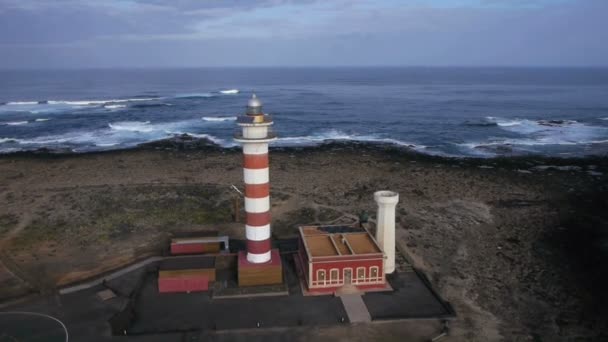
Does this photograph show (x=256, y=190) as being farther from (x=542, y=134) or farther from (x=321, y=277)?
(x=542, y=134)

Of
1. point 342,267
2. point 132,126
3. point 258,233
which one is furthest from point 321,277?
point 132,126

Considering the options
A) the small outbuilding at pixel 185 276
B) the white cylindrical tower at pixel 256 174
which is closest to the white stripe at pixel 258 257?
the white cylindrical tower at pixel 256 174

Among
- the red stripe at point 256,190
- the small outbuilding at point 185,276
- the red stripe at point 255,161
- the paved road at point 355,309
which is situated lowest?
the paved road at point 355,309

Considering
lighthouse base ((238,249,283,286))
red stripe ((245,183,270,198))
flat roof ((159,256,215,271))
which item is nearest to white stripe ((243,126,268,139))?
red stripe ((245,183,270,198))

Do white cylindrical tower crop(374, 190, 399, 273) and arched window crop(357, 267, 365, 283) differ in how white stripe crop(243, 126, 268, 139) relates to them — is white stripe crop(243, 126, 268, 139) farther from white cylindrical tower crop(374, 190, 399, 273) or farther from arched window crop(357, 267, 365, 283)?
arched window crop(357, 267, 365, 283)

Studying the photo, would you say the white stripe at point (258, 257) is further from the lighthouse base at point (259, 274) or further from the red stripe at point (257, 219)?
the red stripe at point (257, 219)

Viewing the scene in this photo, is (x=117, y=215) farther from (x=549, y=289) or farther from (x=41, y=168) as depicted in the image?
(x=549, y=289)

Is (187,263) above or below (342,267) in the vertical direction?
below
